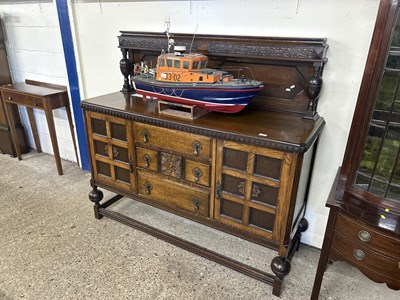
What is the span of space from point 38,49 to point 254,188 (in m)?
2.60

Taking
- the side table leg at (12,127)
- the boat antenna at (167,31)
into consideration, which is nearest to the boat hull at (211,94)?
the boat antenna at (167,31)

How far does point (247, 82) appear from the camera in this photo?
166cm

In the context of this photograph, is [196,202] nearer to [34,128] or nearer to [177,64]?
[177,64]

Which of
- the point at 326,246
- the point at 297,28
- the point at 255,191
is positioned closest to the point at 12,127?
the point at 255,191

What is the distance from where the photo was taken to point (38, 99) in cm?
275

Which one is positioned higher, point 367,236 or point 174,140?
point 174,140

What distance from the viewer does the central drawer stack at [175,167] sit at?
5.44ft

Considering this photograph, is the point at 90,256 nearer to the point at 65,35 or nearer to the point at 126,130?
the point at 126,130

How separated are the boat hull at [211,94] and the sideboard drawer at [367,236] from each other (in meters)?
0.75

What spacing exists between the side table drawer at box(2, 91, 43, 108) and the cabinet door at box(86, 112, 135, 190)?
1.04 m

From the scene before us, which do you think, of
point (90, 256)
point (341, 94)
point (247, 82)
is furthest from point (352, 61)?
point (90, 256)

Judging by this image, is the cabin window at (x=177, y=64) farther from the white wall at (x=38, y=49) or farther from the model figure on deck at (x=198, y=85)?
the white wall at (x=38, y=49)

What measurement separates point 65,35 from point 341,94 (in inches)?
88.7

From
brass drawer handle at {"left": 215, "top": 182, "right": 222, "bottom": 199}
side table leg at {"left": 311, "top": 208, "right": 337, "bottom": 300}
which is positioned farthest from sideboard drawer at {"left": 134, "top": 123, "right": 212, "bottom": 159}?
side table leg at {"left": 311, "top": 208, "right": 337, "bottom": 300}
